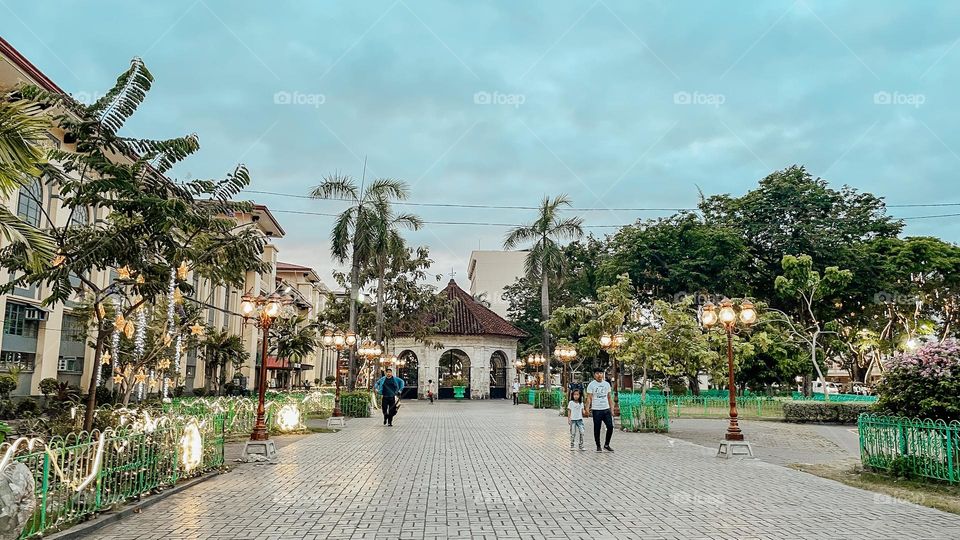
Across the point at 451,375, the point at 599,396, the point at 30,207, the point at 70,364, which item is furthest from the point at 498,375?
the point at 599,396

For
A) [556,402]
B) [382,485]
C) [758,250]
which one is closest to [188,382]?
[556,402]

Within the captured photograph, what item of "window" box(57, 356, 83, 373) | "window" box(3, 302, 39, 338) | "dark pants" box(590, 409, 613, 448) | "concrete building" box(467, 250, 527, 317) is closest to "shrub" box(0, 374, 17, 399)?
"window" box(3, 302, 39, 338)

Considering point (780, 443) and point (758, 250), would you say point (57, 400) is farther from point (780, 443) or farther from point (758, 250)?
point (758, 250)

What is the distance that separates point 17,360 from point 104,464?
17.3 m

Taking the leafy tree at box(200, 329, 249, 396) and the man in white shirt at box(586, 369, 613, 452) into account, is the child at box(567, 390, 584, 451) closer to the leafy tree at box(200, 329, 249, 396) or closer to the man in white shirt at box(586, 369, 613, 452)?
the man in white shirt at box(586, 369, 613, 452)

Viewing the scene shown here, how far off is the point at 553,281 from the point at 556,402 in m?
7.22

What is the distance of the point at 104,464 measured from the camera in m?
7.45

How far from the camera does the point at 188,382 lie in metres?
34.5

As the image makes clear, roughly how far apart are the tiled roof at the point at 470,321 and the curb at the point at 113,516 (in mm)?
37846

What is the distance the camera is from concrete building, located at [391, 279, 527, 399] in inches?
1912

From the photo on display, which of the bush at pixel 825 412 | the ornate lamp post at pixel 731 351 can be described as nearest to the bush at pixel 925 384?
the ornate lamp post at pixel 731 351

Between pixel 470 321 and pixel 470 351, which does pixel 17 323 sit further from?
pixel 470 321

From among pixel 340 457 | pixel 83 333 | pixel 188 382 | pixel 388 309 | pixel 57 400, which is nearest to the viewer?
pixel 340 457

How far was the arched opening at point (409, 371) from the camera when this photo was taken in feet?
161
